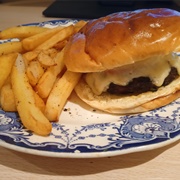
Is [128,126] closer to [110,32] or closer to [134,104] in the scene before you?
[134,104]

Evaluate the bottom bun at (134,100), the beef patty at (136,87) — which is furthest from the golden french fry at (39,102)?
the beef patty at (136,87)

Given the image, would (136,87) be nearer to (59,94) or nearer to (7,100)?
(59,94)

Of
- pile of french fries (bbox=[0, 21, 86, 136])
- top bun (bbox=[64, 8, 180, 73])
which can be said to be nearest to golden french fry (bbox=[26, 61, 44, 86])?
pile of french fries (bbox=[0, 21, 86, 136])

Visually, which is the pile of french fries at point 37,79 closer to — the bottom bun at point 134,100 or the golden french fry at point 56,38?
the golden french fry at point 56,38

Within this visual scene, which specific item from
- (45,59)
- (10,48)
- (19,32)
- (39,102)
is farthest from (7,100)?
(19,32)

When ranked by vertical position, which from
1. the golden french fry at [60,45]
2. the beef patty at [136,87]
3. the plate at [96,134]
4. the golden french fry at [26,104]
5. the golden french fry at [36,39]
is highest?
the golden french fry at [36,39]

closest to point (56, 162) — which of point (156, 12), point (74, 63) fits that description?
point (74, 63)
